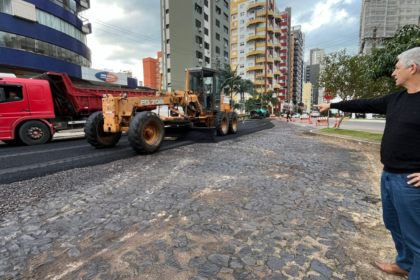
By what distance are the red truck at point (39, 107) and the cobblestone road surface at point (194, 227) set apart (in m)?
5.34

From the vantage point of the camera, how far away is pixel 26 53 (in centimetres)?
2205

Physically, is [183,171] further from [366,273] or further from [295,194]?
[366,273]

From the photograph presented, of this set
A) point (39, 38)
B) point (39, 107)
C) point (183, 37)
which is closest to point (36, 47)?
point (39, 38)

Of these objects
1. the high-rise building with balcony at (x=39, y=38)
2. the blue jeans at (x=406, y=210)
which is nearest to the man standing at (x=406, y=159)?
the blue jeans at (x=406, y=210)

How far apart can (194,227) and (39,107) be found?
10093 millimetres

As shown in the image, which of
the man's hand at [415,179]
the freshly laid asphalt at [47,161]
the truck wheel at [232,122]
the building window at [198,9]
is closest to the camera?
the man's hand at [415,179]

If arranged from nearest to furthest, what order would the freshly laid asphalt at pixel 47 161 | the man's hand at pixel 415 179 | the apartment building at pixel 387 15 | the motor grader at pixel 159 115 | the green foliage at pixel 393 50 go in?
the man's hand at pixel 415 179 → the freshly laid asphalt at pixel 47 161 → the green foliage at pixel 393 50 → the motor grader at pixel 159 115 → the apartment building at pixel 387 15

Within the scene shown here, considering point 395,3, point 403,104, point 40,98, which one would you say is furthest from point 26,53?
point 395,3

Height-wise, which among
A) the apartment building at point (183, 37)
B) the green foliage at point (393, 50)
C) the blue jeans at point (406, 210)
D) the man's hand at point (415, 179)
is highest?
the apartment building at point (183, 37)

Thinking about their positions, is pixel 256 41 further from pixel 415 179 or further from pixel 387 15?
pixel 415 179

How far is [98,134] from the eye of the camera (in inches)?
301

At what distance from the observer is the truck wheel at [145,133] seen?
6605mm

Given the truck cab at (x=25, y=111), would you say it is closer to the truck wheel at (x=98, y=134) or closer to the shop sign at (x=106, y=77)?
the truck wheel at (x=98, y=134)

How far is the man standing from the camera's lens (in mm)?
1723
